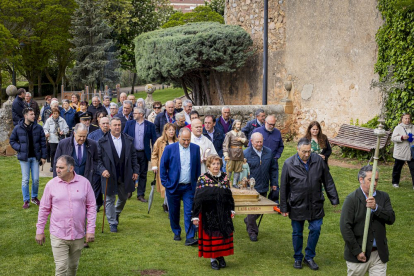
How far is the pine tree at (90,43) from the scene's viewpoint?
43.1 meters

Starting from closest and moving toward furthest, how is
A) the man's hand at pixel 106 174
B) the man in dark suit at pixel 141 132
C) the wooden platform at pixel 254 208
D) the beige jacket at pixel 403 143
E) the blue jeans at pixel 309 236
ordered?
1. the blue jeans at pixel 309 236
2. the wooden platform at pixel 254 208
3. the man's hand at pixel 106 174
4. the man in dark suit at pixel 141 132
5. the beige jacket at pixel 403 143

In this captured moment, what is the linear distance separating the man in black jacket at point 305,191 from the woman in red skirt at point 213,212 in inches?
33.6

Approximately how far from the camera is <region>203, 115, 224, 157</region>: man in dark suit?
1173cm

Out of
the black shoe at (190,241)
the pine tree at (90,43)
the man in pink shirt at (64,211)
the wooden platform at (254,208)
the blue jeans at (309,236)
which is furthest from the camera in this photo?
the pine tree at (90,43)

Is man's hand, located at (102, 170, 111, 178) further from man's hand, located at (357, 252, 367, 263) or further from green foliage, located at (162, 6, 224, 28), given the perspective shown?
green foliage, located at (162, 6, 224, 28)

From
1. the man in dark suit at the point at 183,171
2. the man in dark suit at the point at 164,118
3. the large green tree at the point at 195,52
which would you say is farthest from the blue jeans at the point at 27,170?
the large green tree at the point at 195,52

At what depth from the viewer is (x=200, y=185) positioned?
8023 mm

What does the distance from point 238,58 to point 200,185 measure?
14570mm

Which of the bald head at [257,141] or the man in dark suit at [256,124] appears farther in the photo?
the man in dark suit at [256,124]

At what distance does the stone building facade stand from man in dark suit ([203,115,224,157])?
660 cm

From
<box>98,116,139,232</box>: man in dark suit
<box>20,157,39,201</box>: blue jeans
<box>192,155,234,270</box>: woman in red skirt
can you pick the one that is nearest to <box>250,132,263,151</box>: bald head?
<box>192,155,234,270</box>: woman in red skirt

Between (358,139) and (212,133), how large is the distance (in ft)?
20.1

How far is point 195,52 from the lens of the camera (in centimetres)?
2156

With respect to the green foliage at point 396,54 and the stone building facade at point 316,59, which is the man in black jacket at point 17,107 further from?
the green foliage at point 396,54
